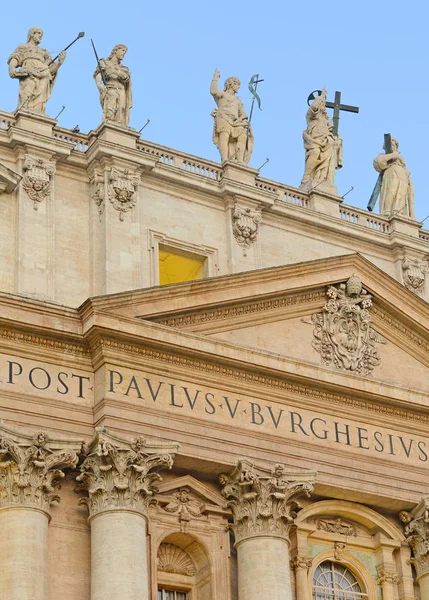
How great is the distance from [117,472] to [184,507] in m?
2.18

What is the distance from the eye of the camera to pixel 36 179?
31.2 m

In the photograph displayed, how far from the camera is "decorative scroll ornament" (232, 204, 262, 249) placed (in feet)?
110

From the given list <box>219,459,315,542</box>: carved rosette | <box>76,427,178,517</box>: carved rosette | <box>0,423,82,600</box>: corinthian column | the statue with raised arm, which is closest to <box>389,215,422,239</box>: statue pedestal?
the statue with raised arm

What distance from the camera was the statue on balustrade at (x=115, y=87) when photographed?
33188 mm

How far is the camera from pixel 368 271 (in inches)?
1277

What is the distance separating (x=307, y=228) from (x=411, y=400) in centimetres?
574

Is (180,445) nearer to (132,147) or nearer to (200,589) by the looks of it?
(200,589)

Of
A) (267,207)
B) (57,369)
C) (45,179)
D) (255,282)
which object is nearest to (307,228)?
(267,207)

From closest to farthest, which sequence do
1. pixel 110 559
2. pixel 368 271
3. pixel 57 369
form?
pixel 110 559 < pixel 57 369 < pixel 368 271

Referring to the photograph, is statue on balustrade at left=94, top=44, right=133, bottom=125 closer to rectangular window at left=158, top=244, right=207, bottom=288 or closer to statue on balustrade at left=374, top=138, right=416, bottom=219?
rectangular window at left=158, top=244, right=207, bottom=288

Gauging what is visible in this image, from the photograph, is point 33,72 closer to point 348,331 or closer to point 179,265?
point 179,265

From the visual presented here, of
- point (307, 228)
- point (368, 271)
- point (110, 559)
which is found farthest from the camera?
point (307, 228)

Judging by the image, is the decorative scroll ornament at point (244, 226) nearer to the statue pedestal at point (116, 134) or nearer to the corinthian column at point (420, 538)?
the statue pedestal at point (116, 134)

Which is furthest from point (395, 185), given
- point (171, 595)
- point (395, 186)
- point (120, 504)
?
point (120, 504)
